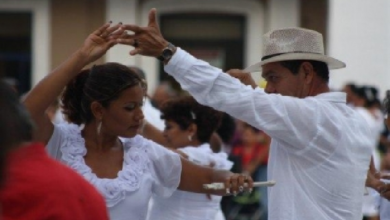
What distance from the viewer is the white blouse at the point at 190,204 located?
6.52 metres

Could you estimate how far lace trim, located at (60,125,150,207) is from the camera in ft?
16.6

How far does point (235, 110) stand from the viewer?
4770 millimetres

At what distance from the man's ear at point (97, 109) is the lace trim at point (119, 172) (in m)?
0.11

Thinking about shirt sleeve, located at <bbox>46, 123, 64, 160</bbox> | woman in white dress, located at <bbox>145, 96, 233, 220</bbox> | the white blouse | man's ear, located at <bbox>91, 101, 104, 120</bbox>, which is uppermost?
man's ear, located at <bbox>91, 101, 104, 120</bbox>

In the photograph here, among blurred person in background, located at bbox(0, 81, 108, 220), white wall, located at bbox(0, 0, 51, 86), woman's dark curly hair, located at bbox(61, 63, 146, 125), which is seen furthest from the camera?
white wall, located at bbox(0, 0, 51, 86)

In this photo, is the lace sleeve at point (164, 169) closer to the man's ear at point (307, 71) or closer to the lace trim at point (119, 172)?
the lace trim at point (119, 172)

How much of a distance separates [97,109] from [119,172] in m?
0.33

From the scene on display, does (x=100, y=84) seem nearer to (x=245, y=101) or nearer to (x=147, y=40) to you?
(x=147, y=40)

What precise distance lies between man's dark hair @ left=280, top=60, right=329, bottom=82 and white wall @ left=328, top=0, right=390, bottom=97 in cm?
1211

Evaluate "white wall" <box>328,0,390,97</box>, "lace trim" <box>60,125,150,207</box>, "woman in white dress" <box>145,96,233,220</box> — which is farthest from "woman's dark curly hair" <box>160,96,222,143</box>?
"white wall" <box>328,0,390,97</box>

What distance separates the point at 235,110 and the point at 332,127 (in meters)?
0.45

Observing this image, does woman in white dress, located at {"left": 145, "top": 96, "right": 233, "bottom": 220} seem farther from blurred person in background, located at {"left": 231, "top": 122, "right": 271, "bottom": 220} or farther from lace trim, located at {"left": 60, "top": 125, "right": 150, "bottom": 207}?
blurred person in background, located at {"left": 231, "top": 122, "right": 271, "bottom": 220}

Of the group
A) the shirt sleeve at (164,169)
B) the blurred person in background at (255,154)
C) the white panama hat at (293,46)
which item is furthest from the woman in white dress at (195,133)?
the blurred person in background at (255,154)

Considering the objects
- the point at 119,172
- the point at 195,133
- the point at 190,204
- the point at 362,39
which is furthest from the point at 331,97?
the point at 362,39
